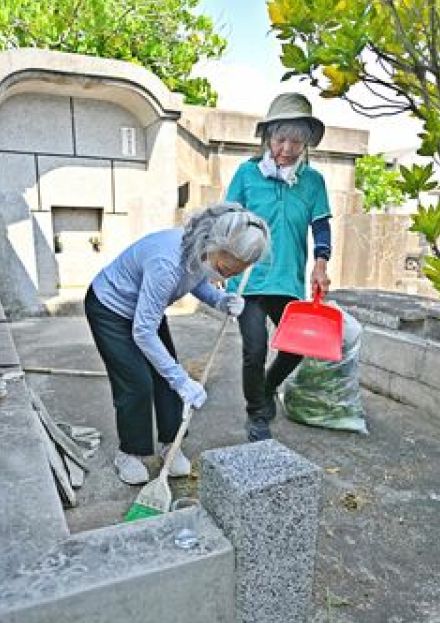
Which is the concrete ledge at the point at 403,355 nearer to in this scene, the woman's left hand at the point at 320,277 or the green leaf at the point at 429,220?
the woman's left hand at the point at 320,277

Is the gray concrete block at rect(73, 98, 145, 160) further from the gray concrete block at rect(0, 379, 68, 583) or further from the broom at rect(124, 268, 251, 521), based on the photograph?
the broom at rect(124, 268, 251, 521)

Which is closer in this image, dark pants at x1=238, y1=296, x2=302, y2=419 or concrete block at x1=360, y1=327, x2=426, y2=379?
dark pants at x1=238, y1=296, x2=302, y2=419

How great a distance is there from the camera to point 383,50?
221 cm

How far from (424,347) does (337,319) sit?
869 mm

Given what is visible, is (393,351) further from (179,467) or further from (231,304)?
(179,467)

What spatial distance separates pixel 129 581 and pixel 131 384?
1.17 meters

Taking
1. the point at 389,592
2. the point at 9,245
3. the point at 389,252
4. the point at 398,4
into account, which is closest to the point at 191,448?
the point at 389,592

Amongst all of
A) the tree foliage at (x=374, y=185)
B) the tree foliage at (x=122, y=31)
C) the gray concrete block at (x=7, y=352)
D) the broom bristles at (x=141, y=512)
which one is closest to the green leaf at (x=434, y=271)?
the broom bristles at (x=141, y=512)

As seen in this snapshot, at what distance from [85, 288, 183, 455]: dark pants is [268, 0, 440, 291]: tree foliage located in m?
1.40

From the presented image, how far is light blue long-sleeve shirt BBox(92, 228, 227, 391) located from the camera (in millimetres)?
1998

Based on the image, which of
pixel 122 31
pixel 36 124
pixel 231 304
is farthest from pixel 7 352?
pixel 122 31

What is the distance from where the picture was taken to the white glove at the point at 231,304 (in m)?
2.51

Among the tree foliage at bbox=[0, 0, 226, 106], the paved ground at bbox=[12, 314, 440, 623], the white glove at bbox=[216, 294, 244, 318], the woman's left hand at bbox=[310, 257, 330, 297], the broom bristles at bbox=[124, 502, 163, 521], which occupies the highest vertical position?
the tree foliage at bbox=[0, 0, 226, 106]

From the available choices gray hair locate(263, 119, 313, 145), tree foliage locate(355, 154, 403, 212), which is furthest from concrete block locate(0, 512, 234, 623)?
tree foliage locate(355, 154, 403, 212)
